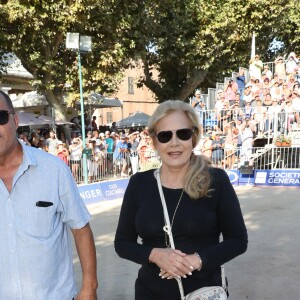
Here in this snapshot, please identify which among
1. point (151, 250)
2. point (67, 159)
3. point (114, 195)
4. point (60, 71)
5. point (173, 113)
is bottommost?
point (114, 195)

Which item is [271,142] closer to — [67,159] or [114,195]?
[114,195]

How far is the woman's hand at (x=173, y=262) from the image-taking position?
2.04 metres

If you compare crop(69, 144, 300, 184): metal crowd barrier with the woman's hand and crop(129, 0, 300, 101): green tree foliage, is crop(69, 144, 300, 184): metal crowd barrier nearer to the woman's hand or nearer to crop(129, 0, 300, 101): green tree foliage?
crop(129, 0, 300, 101): green tree foliage

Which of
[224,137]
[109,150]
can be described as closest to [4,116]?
[224,137]

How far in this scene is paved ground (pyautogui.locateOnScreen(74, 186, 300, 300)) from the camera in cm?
484

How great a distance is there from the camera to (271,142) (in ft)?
48.9

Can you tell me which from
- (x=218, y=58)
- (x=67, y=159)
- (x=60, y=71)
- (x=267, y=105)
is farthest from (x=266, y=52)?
(x=67, y=159)

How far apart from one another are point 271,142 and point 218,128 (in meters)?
1.86

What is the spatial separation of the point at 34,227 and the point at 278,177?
1184 cm

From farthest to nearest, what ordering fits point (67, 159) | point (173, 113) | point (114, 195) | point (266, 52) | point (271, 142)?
point (266, 52) < point (271, 142) < point (67, 159) < point (114, 195) < point (173, 113)

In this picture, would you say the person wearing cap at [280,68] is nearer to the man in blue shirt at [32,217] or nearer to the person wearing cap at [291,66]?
the person wearing cap at [291,66]

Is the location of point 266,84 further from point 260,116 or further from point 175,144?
point 175,144

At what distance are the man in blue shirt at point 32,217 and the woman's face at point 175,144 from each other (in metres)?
0.52

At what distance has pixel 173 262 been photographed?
2041mm
